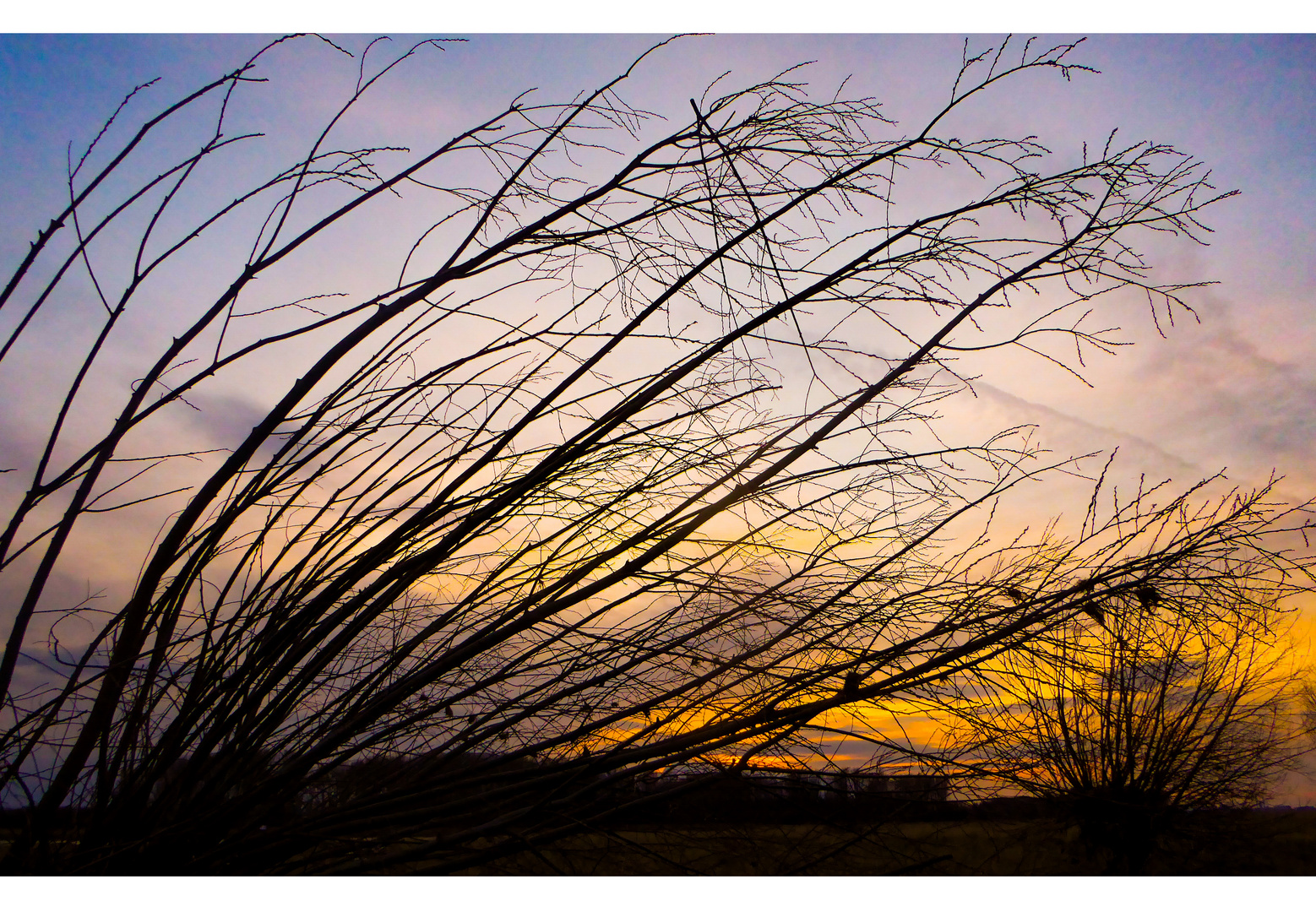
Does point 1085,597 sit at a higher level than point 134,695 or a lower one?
higher

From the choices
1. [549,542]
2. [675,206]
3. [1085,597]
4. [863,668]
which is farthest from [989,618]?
[675,206]

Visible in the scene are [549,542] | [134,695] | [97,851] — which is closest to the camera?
[97,851]

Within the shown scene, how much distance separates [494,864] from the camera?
1.59 meters

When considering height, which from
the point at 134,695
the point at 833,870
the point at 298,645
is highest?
the point at 298,645

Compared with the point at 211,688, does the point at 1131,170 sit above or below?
above

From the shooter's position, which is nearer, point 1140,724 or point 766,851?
point 766,851

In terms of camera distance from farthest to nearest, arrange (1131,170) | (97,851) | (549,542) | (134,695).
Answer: (549,542)
(1131,170)
(134,695)
(97,851)

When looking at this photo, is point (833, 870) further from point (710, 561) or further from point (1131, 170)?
point (1131, 170)

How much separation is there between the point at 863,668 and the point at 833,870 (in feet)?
1.65

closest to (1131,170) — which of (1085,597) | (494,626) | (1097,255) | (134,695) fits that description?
(1097,255)

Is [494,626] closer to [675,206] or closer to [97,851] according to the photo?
[97,851]

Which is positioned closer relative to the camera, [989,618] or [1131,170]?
[989,618]

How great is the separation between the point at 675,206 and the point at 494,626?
105 centimetres

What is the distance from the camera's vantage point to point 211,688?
1.70 metres
